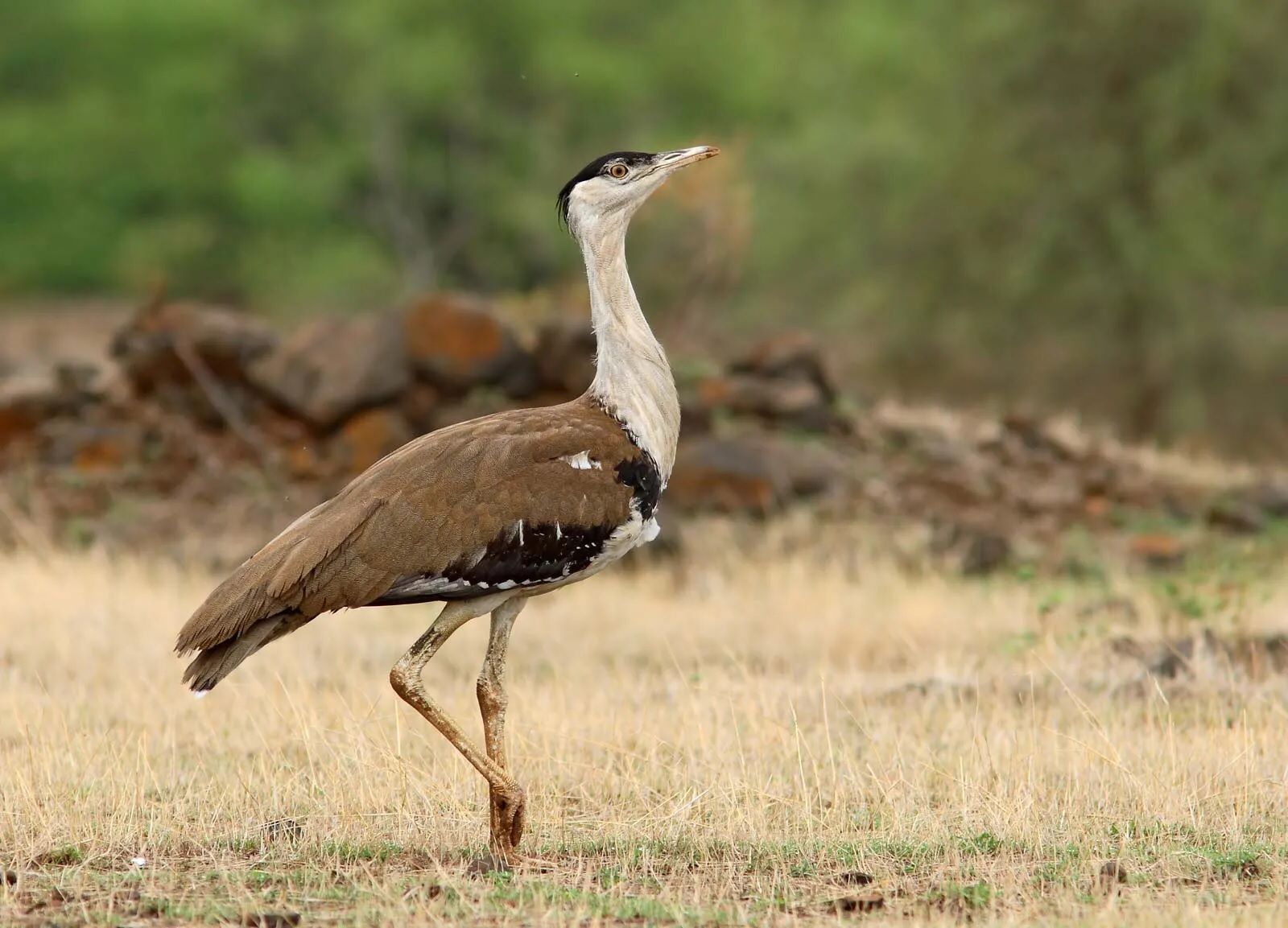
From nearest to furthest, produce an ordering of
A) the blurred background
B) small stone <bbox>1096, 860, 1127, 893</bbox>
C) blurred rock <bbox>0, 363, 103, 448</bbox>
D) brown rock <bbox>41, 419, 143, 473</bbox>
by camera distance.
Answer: small stone <bbox>1096, 860, 1127, 893</bbox>
brown rock <bbox>41, 419, 143, 473</bbox>
blurred rock <bbox>0, 363, 103, 448</bbox>
the blurred background

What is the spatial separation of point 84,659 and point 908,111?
1767 cm

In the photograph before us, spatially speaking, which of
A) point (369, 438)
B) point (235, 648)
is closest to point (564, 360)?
point (369, 438)

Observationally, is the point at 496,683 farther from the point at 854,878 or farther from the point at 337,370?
the point at 337,370

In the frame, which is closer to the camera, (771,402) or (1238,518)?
(1238,518)

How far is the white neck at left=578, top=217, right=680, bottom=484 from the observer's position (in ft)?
18.4

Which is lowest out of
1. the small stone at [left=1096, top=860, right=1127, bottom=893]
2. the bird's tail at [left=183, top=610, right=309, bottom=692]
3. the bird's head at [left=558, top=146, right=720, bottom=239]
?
the small stone at [left=1096, top=860, right=1127, bottom=893]

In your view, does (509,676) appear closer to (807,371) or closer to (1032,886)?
(1032,886)

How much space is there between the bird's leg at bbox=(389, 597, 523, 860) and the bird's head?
137 cm

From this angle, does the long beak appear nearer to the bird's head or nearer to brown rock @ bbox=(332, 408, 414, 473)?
the bird's head

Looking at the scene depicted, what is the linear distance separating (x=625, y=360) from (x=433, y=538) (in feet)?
3.13

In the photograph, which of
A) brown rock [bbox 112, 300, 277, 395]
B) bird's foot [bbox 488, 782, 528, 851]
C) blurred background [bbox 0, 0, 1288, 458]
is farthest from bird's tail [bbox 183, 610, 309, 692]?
blurred background [bbox 0, 0, 1288, 458]

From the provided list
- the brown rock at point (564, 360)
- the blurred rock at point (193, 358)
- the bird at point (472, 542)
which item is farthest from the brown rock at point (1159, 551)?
the bird at point (472, 542)

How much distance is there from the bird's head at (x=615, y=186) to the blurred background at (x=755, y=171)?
46.9ft

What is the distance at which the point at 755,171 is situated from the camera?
27.0m
